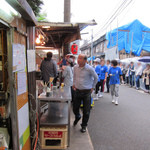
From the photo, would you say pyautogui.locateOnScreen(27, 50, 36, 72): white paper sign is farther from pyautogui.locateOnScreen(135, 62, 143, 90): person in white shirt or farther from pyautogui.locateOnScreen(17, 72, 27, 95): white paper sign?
pyautogui.locateOnScreen(135, 62, 143, 90): person in white shirt

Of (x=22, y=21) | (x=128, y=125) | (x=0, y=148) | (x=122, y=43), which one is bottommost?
(x=128, y=125)

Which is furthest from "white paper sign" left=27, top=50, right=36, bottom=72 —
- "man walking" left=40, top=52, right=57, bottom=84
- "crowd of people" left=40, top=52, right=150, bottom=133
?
"man walking" left=40, top=52, right=57, bottom=84

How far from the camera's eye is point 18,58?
2.03 meters

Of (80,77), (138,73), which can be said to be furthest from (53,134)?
(138,73)

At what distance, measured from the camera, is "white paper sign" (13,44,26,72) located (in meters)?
1.91

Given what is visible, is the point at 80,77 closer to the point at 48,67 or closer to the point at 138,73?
the point at 48,67

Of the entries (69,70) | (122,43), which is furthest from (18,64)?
(122,43)

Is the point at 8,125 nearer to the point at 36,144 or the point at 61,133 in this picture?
the point at 36,144

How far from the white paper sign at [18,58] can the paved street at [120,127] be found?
241 cm

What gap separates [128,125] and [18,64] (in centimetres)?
373

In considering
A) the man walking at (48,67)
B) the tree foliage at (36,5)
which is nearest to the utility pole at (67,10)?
the tree foliage at (36,5)

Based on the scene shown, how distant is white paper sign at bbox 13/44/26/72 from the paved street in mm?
2411

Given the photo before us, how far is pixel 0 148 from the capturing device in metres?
1.98

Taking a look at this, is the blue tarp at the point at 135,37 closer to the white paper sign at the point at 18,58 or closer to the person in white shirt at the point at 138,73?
the person in white shirt at the point at 138,73
